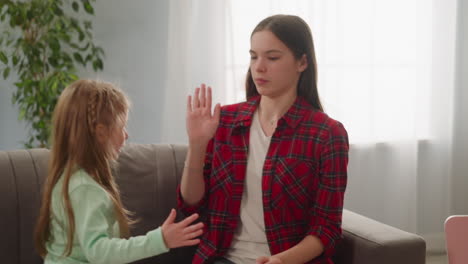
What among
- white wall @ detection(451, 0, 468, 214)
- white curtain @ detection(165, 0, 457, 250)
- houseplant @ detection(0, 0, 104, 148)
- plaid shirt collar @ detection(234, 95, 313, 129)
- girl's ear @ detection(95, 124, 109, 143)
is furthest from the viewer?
white wall @ detection(451, 0, 468, 214)

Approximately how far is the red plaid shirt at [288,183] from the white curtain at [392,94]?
1316 mm

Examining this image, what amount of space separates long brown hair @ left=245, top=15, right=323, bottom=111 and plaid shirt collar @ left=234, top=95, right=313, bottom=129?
4 cm

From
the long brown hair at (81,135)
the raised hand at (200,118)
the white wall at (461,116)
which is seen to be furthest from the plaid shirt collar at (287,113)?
the white wall at (461,116)

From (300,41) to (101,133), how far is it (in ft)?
2.19

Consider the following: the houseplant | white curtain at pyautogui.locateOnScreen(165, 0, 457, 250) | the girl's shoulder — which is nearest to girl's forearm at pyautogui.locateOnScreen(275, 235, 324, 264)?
the girl's shoulder

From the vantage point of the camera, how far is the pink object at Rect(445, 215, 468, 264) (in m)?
1.29

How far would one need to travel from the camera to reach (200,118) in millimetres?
1611

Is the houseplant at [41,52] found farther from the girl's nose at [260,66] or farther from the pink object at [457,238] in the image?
the pink object at [457,238]

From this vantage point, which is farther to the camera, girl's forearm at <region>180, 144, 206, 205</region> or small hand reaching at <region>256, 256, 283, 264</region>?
girl's forearm at <region>180, 144, 206, 205</region>

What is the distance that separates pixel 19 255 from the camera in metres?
1.77

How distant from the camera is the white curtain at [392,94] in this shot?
3.17 meters

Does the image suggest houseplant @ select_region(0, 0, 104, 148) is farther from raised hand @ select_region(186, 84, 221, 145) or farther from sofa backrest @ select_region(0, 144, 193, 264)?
raised hand @ select_region(186, 84, 221, 145)

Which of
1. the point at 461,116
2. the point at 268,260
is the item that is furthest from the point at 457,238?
the point at 461,116

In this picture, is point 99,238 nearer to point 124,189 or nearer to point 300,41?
point 124,189
